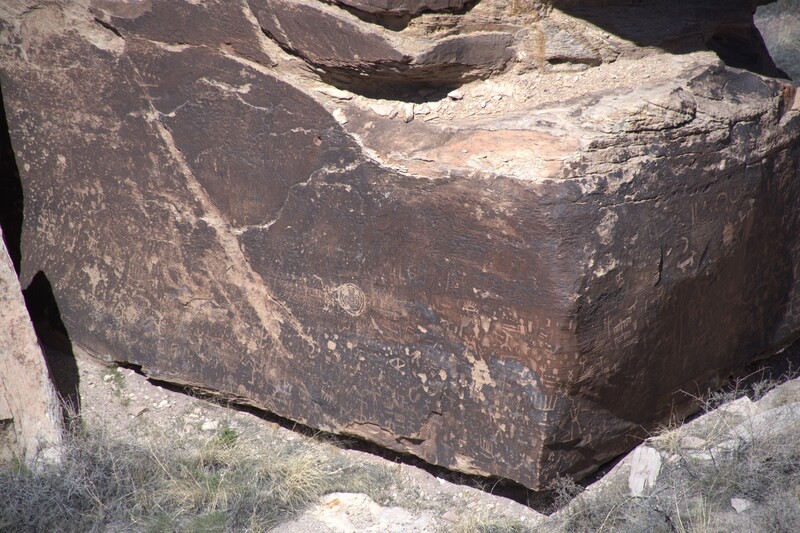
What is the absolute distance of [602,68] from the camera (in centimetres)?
269

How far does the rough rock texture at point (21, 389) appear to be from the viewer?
2.67m

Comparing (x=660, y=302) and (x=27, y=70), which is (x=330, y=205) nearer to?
(x=660, y=302)

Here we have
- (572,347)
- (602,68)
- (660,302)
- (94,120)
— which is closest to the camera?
(572,347)

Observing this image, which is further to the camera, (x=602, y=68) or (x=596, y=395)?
(x=602, y=68)

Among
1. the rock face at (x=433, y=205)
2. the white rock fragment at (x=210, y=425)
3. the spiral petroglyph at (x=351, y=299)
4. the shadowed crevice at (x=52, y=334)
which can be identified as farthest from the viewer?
the shadowed crevice at (x=52, y=334)

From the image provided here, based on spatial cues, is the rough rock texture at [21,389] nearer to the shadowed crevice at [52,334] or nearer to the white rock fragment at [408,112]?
the shadowed crevice at [52,334]

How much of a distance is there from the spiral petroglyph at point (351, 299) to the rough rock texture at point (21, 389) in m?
1.00

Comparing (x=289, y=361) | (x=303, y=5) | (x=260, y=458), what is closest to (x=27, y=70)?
(x=303, y=5)

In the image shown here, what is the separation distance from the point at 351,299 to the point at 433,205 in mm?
429

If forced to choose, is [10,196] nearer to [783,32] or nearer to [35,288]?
[35,288]

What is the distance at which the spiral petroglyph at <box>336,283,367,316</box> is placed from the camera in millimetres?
2602

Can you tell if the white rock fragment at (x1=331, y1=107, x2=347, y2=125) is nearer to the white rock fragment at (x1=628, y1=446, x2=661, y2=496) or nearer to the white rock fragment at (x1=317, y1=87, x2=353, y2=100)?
the white rock fragment at (x1=317, y1=87, x2=353, y2=100)

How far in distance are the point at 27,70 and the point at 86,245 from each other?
2.20 feet

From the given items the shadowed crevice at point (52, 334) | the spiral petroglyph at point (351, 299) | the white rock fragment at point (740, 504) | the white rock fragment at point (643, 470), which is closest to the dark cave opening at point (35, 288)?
the shadowed crevice at point (52, 334)
